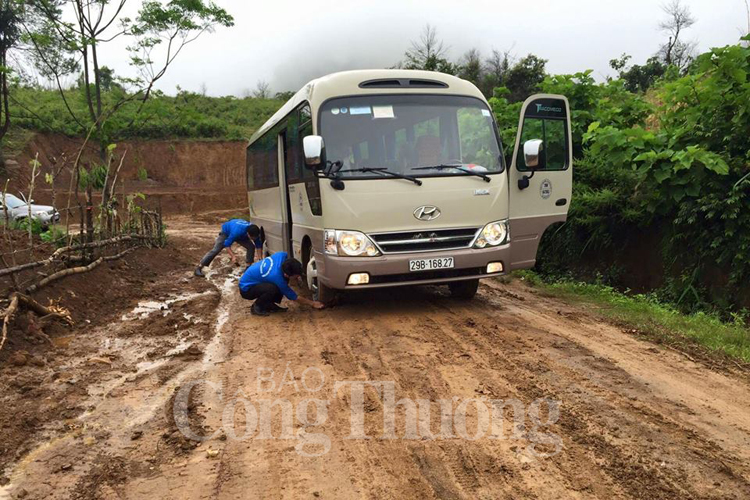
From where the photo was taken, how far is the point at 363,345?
5.75m

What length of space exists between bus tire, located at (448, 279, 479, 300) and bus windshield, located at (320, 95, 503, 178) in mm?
1609

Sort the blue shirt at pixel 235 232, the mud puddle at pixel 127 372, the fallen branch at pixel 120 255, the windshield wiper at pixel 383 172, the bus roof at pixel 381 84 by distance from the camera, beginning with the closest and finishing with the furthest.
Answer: the mud puddle at pixel 127 372
the windshield wiper at pixel 383 172
the bus roof at pixel 381 84
the fallen branch at pixel 120 255
the blue shirt at pixel 235 232

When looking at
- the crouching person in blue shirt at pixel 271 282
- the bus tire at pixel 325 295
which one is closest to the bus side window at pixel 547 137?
the bus tire at pixel 325 295

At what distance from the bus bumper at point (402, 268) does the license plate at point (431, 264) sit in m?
0.04

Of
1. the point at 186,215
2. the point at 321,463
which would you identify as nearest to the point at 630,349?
the point at 321,463

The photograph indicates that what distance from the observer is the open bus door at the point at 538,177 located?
23.6 feet

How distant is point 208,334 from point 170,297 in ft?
10.5

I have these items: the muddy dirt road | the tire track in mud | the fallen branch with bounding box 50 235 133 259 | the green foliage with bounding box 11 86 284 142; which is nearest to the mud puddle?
the muddy dirt road

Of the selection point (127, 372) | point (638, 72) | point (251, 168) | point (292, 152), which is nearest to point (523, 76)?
point (638, 72)

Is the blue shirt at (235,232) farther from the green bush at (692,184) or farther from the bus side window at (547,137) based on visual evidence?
the green bush at (692,184)

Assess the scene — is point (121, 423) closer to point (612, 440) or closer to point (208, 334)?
point (208, 334)

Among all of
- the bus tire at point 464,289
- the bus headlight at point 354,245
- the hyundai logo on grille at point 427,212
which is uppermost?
the hyundai logo on grille at point 427,212

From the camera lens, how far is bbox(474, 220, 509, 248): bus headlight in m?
6.81

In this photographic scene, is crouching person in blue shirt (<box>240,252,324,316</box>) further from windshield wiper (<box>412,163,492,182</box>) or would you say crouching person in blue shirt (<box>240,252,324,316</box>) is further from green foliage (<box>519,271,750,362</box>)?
green foliage (<box>519,271,750,362</box>)
